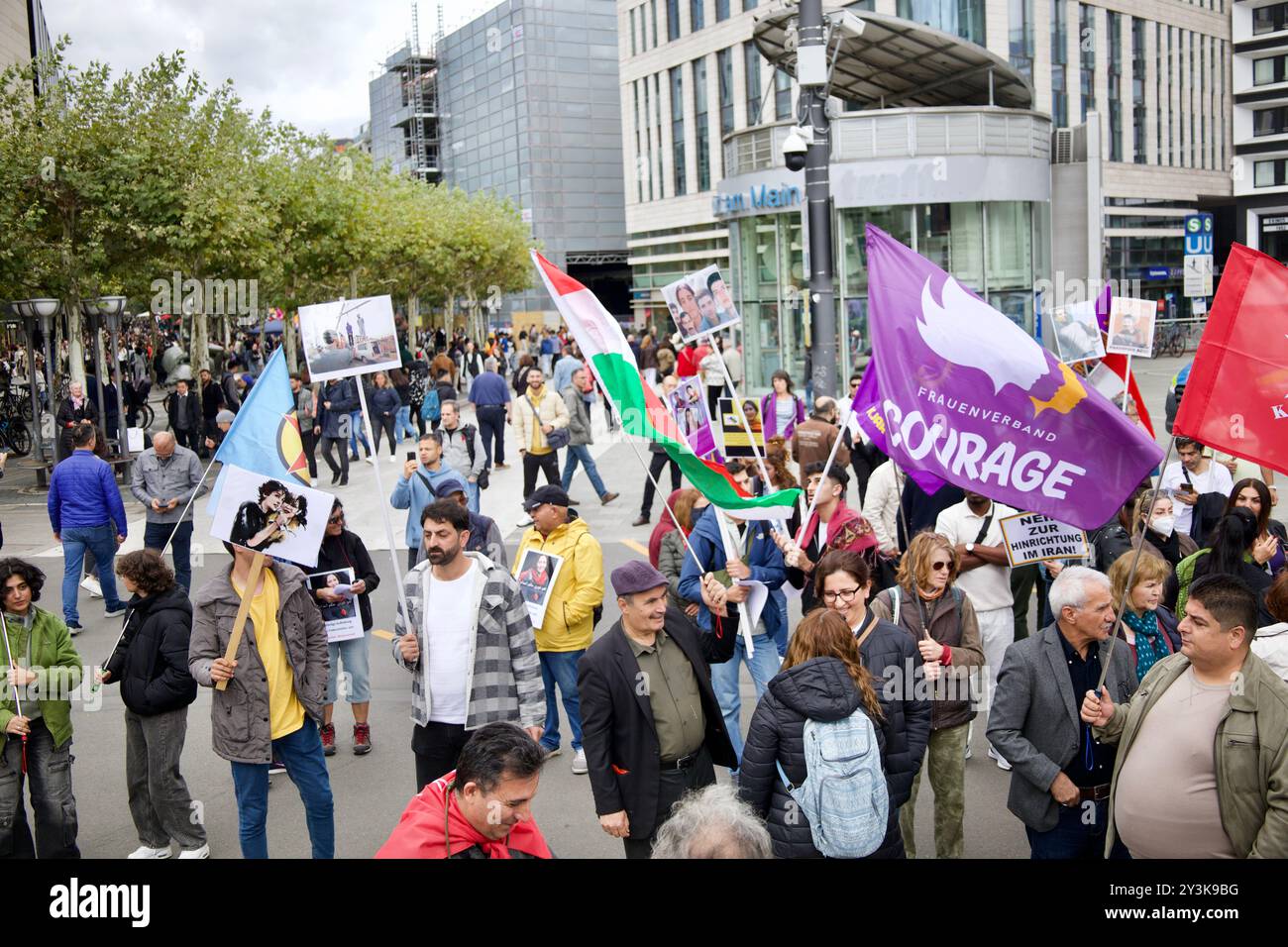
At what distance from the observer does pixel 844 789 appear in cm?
390

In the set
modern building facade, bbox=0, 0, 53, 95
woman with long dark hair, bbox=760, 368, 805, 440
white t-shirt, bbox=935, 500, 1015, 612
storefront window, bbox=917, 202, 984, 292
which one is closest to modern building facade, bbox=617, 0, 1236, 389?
storefront window, bbox=917, 202, 984, 292

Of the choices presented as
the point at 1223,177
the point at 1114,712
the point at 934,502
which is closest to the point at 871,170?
the point at 934,502

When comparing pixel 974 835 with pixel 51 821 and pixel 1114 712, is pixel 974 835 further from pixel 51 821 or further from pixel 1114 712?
pixel 51 821

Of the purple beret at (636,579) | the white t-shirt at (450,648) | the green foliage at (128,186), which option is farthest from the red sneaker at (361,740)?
the green foliage at (128,186)

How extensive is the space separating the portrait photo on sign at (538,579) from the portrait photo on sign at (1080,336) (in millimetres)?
6696

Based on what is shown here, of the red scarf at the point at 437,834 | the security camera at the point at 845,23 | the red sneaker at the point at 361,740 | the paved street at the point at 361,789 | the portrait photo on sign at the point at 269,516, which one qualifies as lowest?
the paved street at the point at 361,789

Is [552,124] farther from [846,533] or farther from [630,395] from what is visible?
[630,395]

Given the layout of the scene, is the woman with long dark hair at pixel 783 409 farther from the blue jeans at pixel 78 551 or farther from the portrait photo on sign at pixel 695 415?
the blue jeans at pixel 78 551

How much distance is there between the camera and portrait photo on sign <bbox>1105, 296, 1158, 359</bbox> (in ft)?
33.5

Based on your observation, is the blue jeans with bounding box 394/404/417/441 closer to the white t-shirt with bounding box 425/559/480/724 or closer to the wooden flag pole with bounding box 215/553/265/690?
the wooden flag pole with bounding box 215/553/265/690

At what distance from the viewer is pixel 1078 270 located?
26.2 metres

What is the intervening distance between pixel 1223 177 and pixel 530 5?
4055cm

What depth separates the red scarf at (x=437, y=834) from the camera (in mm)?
3367

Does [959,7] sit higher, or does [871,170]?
[959,7]
